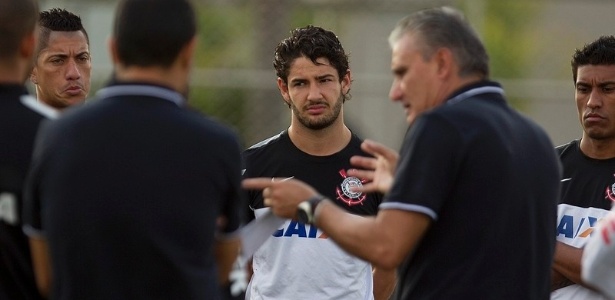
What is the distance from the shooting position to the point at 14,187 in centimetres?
399

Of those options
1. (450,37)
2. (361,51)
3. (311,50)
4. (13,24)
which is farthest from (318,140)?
(361,51)

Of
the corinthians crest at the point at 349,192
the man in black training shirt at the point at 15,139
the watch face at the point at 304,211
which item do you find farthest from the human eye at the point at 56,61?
the watch face at the point at 304,211

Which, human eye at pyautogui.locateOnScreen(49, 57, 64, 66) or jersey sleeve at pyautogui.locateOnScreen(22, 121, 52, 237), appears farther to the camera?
human eye at pyautogui.locateOnScreen(49, 57, 64, 66)

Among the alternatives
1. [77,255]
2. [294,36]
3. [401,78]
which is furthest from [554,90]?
[77,255]

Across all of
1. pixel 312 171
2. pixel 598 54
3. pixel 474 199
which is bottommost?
pixel 312 171

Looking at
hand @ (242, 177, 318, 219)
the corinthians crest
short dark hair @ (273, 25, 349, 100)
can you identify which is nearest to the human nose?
short dark hair @ (273, 25, 349, 100)

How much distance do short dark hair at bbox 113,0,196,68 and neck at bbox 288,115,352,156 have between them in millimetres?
2733

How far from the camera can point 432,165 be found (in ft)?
13.4

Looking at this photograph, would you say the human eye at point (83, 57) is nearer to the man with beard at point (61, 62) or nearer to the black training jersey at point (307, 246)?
the man with beard at point (61, 62)

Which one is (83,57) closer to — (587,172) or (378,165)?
(378,165)

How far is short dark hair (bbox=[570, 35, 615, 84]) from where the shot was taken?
6.29 meters

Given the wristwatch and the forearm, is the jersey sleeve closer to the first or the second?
the wristwatch

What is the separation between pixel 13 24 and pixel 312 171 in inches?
106

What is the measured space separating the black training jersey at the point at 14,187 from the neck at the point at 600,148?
314cm
